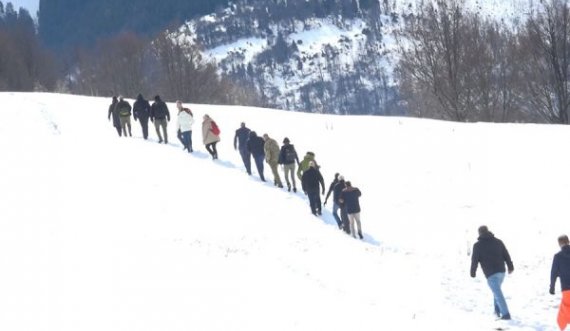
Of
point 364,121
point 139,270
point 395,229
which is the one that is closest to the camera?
point 139,270

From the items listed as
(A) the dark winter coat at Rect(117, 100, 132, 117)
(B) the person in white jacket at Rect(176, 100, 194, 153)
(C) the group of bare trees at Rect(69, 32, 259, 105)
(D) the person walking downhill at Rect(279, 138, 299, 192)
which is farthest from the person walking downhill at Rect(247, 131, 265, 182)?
(C) the group of bare trees at Rect(69, 32, 259, 105)

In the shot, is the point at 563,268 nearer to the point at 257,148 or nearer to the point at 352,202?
the point at 352,202

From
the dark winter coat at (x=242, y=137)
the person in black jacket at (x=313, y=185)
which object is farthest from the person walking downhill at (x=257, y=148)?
the person in black jacket at (x=313, y=185)

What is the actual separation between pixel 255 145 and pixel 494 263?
11104 mm

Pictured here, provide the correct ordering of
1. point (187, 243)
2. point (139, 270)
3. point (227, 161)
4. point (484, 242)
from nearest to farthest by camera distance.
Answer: point (139, 270) < point (484, 242) < point (187, 243) < point (227, 161)

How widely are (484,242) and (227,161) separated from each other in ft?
43.6

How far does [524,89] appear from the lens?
47.1 meters

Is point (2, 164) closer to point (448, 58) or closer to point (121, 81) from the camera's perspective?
point (448, 58)

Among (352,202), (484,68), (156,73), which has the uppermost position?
(156,73)

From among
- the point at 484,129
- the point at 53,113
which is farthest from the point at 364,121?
the point at 53,113

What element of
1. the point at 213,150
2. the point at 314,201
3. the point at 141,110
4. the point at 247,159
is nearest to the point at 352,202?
the point at 314,201

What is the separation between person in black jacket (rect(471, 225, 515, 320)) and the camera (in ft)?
44.3

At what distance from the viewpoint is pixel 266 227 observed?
61.0 feet

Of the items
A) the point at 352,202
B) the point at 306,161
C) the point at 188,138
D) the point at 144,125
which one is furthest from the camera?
the point at 144,125
